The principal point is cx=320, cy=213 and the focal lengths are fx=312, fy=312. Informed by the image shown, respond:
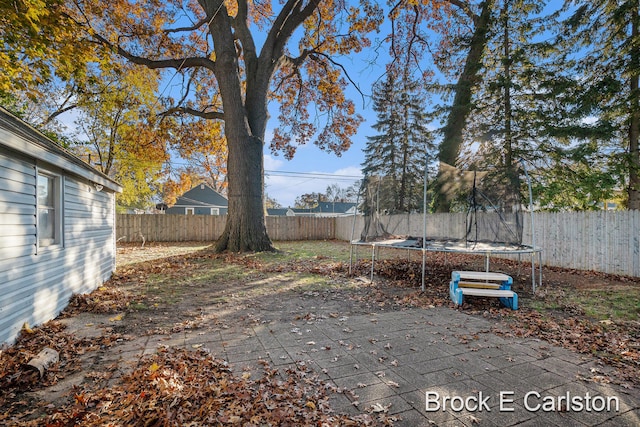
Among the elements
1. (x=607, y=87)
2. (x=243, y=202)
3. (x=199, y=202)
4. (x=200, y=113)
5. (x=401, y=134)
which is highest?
(x=401, y=134)

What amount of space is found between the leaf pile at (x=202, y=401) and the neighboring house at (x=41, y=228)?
1.71 meters

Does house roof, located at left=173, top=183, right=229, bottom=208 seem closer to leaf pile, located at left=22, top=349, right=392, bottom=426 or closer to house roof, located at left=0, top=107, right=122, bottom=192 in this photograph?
house roof, located at left=0, top=107, right=122, bottom=192

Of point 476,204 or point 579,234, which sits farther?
point 579,234

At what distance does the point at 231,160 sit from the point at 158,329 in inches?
275

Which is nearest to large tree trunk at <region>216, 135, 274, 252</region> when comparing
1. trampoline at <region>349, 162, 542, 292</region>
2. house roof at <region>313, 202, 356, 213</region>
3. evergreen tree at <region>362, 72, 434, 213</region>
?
trampoline at <region>349, 162, 542, 292</region>

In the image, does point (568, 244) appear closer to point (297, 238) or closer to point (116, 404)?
point (116, 404)

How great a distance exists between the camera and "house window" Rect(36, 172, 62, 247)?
159 inches

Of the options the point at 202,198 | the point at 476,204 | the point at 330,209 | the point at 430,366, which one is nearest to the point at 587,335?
the point at 430,366

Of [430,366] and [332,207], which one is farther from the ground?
[332,207]

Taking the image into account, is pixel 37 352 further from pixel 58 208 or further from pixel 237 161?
pixel 237 161

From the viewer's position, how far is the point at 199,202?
95.9 ft

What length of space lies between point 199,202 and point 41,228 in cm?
2638

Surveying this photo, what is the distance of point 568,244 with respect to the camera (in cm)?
816

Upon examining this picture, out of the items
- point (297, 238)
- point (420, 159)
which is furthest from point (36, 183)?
point (420, 159)
